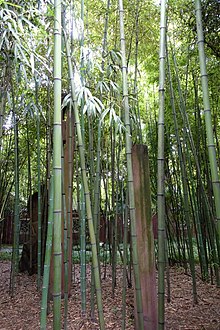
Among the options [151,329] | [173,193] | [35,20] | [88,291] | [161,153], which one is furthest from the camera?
[173,193]

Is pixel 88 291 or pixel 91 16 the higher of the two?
pixel 91 16

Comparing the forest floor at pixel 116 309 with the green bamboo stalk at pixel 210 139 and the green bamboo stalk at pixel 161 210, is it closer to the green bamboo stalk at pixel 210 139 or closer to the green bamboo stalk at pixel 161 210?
the green bamboo stalk at pixel 161 210

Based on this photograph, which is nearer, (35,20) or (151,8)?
(35,20)

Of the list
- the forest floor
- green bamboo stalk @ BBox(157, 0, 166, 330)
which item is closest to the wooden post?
the forest floor

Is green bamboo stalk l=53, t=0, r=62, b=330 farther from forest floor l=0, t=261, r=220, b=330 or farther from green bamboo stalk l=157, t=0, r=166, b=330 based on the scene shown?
forest floor l=0, t=261, r=220, b=330

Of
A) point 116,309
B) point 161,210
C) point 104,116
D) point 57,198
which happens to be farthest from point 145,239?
point 116,309

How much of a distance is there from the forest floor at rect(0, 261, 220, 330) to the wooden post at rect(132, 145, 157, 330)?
0.43m

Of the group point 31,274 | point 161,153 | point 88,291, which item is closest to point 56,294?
point 161,153

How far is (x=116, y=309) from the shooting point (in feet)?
9.40

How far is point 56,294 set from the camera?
1226 millimetres

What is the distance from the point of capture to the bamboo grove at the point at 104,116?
4.95 ft

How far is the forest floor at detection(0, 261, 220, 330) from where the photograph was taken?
8.19ft

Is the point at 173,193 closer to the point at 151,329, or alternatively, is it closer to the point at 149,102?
the point at 149,102

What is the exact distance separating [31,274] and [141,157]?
3160 mm
